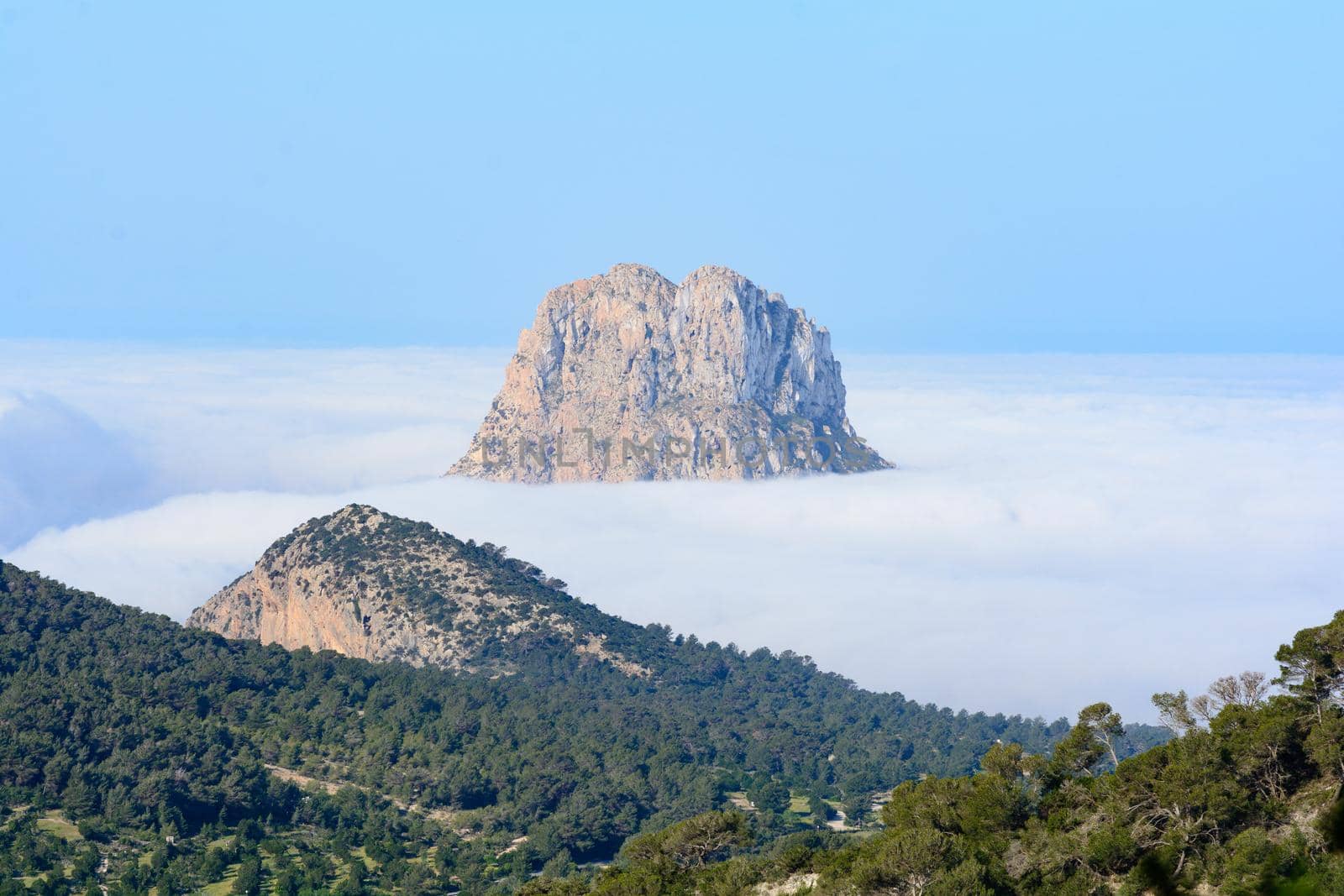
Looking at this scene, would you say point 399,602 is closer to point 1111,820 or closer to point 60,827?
point 60,827

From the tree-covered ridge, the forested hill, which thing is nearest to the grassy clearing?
the forested hill

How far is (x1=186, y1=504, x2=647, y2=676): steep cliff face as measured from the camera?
6496 inches

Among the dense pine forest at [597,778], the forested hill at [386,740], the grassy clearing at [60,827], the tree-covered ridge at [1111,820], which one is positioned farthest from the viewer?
the forested hill at [386,740]

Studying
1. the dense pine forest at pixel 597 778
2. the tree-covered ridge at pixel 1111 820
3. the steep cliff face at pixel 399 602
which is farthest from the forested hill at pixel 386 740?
the tree-covered ridge at pixel 1111 820

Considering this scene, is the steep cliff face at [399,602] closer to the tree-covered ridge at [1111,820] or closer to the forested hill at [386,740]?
the forested hill at [386,740]

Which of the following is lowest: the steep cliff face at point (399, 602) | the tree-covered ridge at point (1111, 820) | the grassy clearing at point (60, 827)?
the grassy clearing at point (60, 827)

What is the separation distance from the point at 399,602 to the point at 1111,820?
119571 mm

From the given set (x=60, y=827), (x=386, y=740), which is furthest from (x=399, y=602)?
(x=60, y=827)

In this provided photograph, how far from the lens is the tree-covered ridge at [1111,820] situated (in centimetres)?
5116

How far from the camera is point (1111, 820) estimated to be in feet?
179

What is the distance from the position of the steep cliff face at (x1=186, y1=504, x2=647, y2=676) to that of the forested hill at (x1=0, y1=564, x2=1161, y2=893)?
675 cm

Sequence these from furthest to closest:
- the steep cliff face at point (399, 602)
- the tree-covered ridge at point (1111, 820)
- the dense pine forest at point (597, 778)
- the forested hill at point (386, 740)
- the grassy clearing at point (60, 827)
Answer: the steep cliff face at point (399, 602)
the forested hill at point (386, 740)
the grassy clearing at point (60, 827)
the dense pine forest at point (597, 778)
the tree-covered ridge at point (1111, 820)

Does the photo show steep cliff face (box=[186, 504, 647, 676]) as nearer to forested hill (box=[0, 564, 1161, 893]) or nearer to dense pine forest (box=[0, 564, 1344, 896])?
dense pine forest (box=[0, 564, 1344, 896])

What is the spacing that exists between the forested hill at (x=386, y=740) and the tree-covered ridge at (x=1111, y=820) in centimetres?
3549
